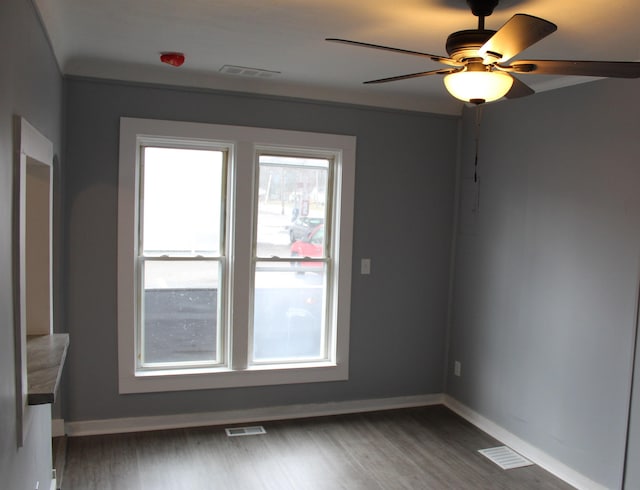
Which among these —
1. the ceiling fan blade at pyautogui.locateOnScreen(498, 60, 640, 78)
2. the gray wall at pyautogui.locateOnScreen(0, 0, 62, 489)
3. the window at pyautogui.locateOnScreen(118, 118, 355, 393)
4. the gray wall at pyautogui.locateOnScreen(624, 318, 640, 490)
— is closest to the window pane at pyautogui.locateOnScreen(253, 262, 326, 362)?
the window at pyautogui.locateOnScreen(118, 118, 355, 393)

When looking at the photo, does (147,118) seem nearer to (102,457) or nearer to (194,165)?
(194,165)

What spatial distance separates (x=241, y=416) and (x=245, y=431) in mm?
184

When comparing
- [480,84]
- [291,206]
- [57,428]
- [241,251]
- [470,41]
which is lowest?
[57,428]

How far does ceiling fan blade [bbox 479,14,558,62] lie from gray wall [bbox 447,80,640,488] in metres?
1.56

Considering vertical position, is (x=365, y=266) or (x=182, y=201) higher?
(x=182, y=201)

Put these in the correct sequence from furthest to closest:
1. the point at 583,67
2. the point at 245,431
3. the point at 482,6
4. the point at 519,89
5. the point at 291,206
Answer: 1. the point at 291,206
2. the point at 245,431
3. the point at 519,89
4. the point at 482,6
5. the point at 583,67

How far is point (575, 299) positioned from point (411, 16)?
78.3 inches

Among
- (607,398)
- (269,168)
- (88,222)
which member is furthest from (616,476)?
(88,222)

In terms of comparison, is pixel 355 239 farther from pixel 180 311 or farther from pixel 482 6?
pixel 482 6

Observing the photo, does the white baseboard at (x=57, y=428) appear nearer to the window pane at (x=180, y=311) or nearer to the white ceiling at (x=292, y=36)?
the window pane at (x=180, y=311)

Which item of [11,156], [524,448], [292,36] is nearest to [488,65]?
[292,36]

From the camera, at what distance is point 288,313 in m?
4.34

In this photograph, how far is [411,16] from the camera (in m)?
2.47

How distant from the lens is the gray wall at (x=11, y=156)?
1.56 m
